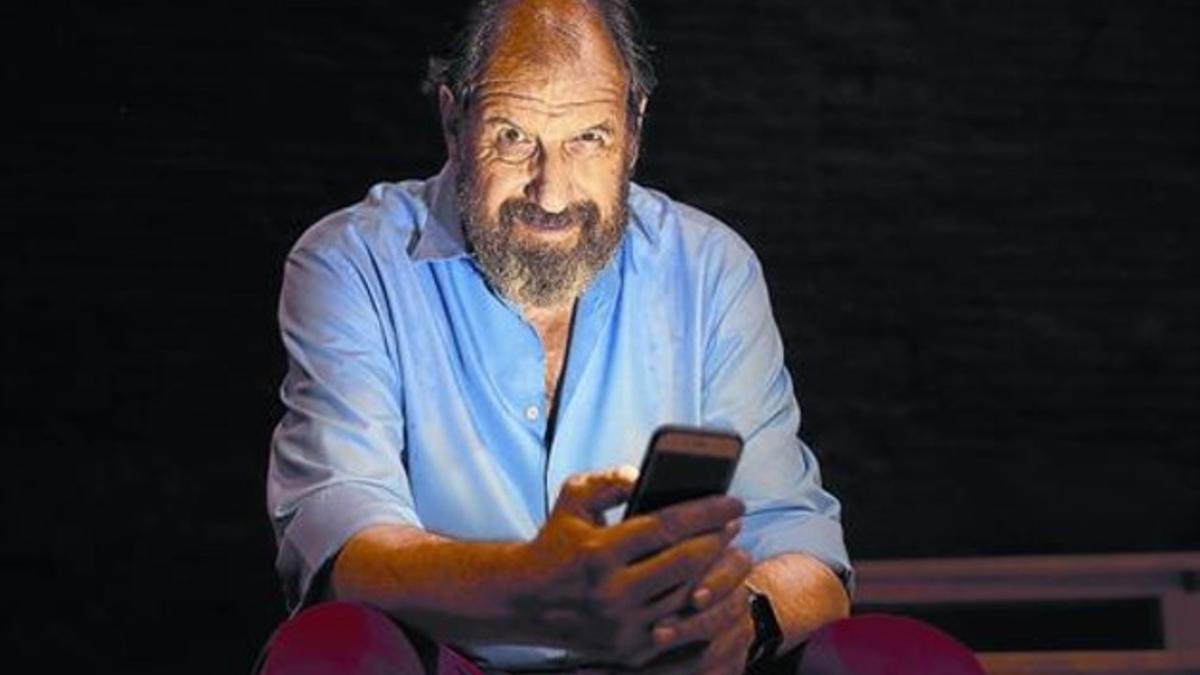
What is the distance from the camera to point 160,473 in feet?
10.4

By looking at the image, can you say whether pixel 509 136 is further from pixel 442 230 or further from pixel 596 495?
pixel 596 495

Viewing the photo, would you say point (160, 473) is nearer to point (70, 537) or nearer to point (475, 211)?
point (70, 537)

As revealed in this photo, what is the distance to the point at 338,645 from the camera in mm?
1581

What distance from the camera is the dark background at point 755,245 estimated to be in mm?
3117

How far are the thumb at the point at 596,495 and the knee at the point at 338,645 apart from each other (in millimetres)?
196

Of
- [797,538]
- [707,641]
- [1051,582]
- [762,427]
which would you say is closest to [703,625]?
[707,641]

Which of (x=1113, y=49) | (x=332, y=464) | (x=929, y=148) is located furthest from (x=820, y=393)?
(x=332, y=464)

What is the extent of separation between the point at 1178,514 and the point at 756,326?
1397 mm

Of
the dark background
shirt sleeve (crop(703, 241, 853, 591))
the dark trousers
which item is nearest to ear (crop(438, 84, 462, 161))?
shirt sleeve (crop(703, 241, 853, 591))

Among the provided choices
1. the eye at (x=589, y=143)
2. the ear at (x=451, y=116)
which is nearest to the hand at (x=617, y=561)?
the eye at (x=589, y=143)

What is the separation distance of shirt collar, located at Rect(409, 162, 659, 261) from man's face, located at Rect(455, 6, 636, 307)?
0.22ft

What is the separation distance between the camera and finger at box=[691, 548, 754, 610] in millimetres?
1583

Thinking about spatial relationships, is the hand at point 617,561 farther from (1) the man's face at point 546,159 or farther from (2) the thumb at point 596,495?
(1) the man's face at point 546,159

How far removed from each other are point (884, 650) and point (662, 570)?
0.90 ft
